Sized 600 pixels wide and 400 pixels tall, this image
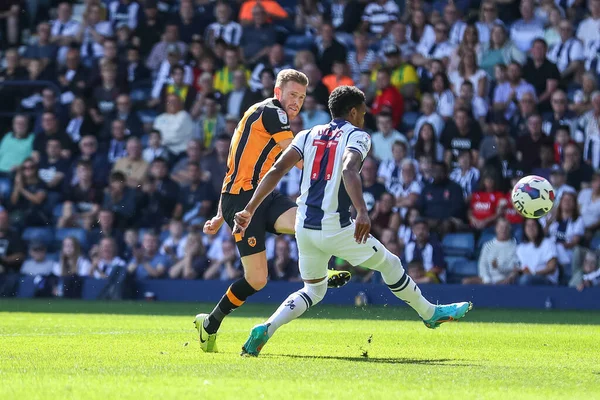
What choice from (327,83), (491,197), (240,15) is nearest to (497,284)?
(491,197)

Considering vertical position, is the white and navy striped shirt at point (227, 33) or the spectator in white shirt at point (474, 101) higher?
the white and navy striped shirt at point (227, 33)

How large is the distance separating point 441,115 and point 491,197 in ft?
6.65

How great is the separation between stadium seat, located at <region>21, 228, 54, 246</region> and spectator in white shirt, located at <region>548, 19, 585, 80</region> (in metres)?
10.2

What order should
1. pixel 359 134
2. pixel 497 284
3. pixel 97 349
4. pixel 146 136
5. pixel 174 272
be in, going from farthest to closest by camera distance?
1. pixel 146 136
2. pixel 174 272
3. pixel 497 284
4. pixel 97 349
5. pixel 359 134

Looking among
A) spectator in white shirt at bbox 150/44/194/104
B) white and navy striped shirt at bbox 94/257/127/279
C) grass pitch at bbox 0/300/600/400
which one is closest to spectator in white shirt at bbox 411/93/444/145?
grass pitch at bbox 0/300/600/400

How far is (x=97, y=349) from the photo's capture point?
10211mm

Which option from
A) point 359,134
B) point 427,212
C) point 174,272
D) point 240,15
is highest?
point 240,15

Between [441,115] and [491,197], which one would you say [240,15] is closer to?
[441,115]

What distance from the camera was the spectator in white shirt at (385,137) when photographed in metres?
19.6

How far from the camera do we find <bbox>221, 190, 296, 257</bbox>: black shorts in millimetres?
10062

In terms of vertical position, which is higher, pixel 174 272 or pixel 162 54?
pixel 162 54

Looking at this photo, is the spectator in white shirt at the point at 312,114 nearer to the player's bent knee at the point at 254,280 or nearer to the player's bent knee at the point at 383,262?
the player's bent knee at the point at 254,280

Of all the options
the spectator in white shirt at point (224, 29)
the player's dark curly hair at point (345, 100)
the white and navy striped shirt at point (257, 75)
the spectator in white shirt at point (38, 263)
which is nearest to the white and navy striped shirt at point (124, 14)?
the spectator in white shirt at point (224, 29)

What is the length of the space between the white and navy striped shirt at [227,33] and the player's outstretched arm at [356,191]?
14.2 meters
